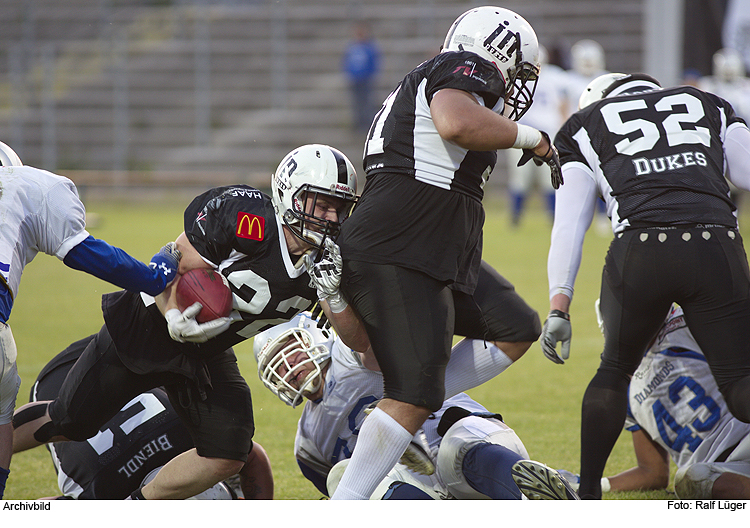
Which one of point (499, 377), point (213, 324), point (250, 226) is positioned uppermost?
point (250, 226)

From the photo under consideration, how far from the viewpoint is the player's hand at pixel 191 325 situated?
2.50 metres

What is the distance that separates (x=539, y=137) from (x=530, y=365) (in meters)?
2.79

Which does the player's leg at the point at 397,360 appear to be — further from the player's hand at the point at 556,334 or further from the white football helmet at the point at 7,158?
the white football helmet at the point at 7,158

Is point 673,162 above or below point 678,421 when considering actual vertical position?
above

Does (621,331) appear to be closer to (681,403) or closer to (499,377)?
(681,403)

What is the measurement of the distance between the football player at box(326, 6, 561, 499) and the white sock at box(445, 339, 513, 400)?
431 mm

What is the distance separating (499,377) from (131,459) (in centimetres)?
229

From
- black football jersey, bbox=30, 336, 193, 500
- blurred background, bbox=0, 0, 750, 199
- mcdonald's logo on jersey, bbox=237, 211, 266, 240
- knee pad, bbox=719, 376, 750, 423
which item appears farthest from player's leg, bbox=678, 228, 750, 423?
blurred background, bbox=0, 0, 750, 199

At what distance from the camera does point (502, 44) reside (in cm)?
252

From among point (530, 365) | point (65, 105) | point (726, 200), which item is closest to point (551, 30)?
point (65, 105)

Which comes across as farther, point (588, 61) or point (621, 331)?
point (588, 61)

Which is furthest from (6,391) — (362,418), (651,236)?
(651,236)

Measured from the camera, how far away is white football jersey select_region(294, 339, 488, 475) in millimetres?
2814

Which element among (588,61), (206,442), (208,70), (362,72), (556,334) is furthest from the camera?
(208,70)
